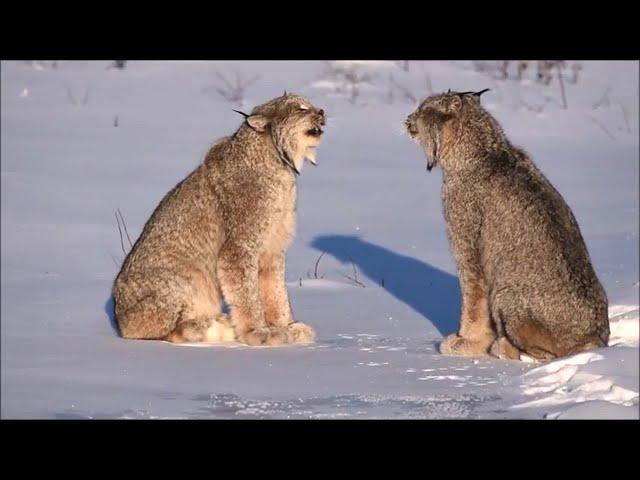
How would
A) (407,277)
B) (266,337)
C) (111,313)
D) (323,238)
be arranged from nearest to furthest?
(266,337) < (111,313) < (407,277) < (323,238)

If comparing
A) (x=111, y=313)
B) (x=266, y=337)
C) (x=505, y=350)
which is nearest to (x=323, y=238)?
(x=111, y=313)

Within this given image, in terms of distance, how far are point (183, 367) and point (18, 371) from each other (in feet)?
2.81

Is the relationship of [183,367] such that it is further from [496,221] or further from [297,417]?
[496,221]

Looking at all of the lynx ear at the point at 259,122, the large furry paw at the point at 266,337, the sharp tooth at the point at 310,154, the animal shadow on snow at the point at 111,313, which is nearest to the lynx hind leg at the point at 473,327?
the large furry paw at the point at 266,337

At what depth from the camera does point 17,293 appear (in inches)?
342

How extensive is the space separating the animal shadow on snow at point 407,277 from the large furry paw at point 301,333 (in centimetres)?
89

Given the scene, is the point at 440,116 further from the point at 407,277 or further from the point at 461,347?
the point at 407,277

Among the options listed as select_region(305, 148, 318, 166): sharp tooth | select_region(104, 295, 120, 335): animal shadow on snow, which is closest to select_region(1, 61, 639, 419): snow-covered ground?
select_region(104, 295, 120, 335): animal shadow on snow

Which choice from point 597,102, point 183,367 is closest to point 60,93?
point 597,102

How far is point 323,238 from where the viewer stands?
11.3 meters

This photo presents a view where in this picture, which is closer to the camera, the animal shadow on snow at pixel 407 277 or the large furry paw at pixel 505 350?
the large furry paw at pixel 505 350

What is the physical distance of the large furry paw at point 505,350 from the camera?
22.9 feet

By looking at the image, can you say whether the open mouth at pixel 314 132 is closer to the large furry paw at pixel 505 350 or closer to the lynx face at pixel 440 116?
the lynx face at pixel 440 116

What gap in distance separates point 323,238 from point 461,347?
165 inches
